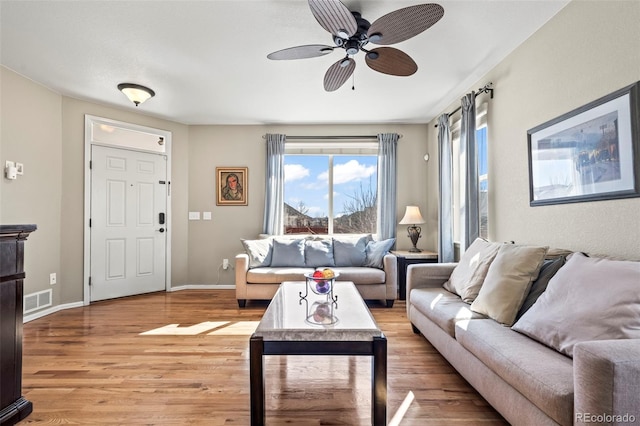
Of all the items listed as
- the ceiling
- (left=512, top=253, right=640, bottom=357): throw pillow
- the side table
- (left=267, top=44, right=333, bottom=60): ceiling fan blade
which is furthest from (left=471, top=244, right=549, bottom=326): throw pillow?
the side table

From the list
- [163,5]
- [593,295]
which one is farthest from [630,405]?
[163,5]

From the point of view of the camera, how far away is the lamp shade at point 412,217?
4.52 meters

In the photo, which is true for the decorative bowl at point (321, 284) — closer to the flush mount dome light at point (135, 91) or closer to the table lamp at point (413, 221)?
the table lamp at point (413, 221)

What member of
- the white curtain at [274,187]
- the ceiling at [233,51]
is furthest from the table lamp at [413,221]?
the white curtain at [274,187]

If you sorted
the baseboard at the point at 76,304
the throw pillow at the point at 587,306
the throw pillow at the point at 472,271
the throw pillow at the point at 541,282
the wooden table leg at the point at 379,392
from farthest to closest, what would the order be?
the baseboard at the point at 76,304
the throw pillow at the point at 472,271
the throw pillow at the point at 541,282
the wooden table leg at the point at 379,392
the throw pillow at the point at 587,306

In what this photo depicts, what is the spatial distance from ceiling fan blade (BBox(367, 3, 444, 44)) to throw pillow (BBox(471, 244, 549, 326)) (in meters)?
1.51

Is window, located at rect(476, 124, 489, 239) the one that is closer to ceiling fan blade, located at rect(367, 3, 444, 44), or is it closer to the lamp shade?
the lamp shade

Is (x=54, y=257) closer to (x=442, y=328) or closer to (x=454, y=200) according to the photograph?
(x=442, y=328)

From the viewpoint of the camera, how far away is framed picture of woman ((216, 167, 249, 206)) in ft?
16.6

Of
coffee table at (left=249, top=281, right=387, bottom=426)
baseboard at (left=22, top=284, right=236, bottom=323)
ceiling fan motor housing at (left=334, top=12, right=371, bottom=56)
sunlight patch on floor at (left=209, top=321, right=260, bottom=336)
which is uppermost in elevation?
ceiling fan motor housing at (left=334, top=12, right=371, bottom=56)

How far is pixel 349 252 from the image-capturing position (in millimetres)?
4363

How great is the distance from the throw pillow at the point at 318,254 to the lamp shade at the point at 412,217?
1.10m

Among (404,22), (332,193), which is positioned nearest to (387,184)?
(332,193)

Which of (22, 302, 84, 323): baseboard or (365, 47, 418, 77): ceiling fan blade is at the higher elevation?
(365, 47, 418, 77): ceiling fan blade
